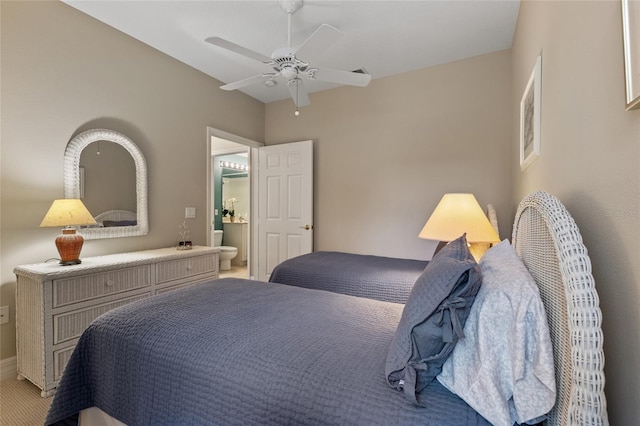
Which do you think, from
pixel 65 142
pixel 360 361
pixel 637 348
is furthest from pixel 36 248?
pixel 637 348

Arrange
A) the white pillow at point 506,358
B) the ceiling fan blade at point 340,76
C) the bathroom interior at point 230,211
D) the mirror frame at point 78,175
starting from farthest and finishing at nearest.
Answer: the bathroom interior at point 230,211, the mirror frame at point 78,175, the ceiling fan blade at point 340,76, the white pillow at point 506,358

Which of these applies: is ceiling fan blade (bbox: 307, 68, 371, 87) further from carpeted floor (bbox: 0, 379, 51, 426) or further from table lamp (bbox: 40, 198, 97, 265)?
carpeted floor (bbox: 0, 379, 51, 426)

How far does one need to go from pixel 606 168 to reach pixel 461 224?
119 centimetres

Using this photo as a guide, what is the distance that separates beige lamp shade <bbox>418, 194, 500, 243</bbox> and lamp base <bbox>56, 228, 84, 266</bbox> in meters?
2.43

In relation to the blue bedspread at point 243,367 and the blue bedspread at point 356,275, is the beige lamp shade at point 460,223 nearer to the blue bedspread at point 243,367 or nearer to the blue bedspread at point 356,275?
the blue bedspread at point 356,275

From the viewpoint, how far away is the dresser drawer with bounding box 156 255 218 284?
2.55 metres

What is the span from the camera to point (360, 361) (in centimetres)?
96

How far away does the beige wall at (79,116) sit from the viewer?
2.05 metres

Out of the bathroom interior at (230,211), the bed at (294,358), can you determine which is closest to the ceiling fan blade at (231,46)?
the bed at (294,358)

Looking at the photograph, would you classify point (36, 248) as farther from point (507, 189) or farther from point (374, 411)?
point (507, 189)

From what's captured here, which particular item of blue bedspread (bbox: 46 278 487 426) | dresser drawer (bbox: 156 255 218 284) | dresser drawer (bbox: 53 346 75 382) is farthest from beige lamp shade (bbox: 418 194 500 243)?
dresser drawer (bbox: 53 346 75 382)

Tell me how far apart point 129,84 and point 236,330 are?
8.80 ft

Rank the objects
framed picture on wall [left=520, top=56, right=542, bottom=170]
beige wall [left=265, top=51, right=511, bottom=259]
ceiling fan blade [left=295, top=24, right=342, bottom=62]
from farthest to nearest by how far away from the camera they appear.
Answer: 1. beige wall [left=265, top=51, right=511, bottom=259]
2. ceiling fan blade [left=295, top=24, right=342, bottom=62]
3. framed picture on wall [left=520, top=56, right=542, bottom=170]

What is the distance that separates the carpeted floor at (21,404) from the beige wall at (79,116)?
252 mm
